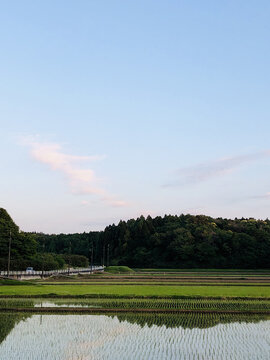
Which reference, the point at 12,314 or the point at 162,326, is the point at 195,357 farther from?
the point at 12,314

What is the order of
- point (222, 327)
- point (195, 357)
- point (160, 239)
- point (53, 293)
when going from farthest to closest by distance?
point (160, 239), point (53, 293), point (222, 327), point (195, 357)

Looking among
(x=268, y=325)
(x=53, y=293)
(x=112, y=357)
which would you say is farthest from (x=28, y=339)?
(x=53, y=293)

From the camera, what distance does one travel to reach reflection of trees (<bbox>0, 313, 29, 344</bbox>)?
16.5m

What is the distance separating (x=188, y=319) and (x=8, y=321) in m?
7.98

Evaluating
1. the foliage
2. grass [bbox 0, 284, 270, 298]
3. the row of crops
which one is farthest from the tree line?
the row of crops

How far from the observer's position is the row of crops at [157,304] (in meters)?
23.3

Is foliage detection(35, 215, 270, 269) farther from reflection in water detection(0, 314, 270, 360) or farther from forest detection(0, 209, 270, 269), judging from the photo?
reflection in water detection(0, 314, 270, 360)

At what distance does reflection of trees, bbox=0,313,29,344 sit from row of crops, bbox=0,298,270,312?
2.69 metres

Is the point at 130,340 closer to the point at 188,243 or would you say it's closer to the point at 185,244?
the point at 185,244

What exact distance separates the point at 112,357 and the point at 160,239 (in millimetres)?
93233

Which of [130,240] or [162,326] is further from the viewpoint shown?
[130,240]

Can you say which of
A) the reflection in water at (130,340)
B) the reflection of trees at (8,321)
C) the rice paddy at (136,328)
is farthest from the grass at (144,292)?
the reflection in water at (130,340)

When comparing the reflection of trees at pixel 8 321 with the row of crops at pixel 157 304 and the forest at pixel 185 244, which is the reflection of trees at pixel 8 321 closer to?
the row of crops at pixel 157 304

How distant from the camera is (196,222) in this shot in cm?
10875
